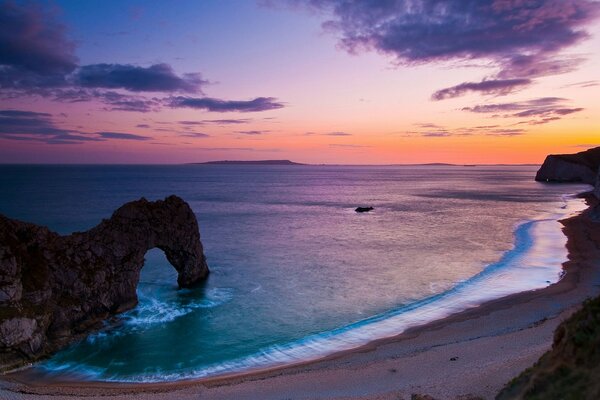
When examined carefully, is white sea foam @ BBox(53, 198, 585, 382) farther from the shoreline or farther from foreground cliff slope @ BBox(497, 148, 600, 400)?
foreground cliff slope @ BBox(497, 148, 600, 400)

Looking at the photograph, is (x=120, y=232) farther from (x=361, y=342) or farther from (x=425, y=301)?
(x=425, y=301)

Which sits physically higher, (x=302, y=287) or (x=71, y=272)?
(x=71, y=272)

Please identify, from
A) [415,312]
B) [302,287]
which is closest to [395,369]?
[415,312]

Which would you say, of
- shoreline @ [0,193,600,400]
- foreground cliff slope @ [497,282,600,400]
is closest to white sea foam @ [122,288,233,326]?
shoreline @ [0,193,600,400]

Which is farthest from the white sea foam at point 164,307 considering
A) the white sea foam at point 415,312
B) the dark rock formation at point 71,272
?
the dark rock formation at point 71,272

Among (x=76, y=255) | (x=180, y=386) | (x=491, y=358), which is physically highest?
(x=76, y=255)

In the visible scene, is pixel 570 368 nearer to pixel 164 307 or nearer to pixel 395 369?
pixel 395 369

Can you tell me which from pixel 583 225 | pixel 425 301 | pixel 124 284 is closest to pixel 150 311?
pixel 124 284
